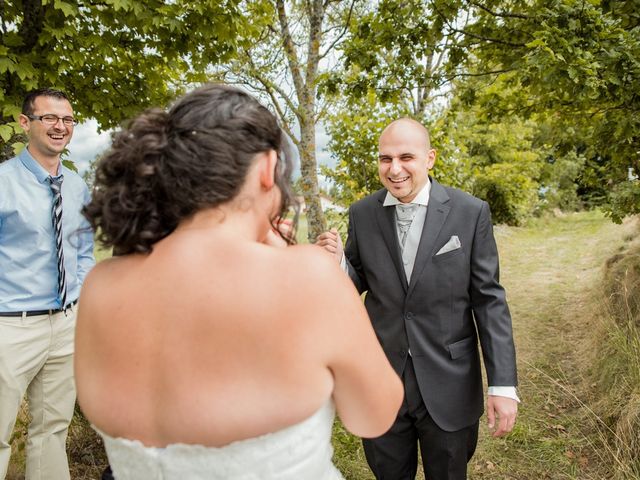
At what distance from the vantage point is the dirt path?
Answer: 12.8 ft

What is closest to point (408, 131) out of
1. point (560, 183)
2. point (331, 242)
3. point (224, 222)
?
point (331, 242)

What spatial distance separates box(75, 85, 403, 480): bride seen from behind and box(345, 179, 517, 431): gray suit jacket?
4.34ft

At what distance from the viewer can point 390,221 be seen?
8.75 ft

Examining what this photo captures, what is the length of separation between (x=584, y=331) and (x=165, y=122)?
6822mm

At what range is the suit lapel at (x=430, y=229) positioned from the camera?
8.23ft

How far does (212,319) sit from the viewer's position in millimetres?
1059

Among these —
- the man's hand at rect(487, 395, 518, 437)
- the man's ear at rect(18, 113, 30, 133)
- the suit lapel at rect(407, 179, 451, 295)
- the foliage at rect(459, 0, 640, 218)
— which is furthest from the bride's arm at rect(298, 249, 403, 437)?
the foliage at rect(459, 0, 640, 218)

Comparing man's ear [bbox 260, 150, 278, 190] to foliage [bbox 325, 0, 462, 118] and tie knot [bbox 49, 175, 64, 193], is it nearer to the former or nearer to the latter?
tie knot [bbox 49, 175, 64, 193]

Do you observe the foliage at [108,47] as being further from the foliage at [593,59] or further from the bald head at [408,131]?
the foliage at [593,59]

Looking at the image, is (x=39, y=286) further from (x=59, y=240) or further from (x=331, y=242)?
(x=331, y=242)

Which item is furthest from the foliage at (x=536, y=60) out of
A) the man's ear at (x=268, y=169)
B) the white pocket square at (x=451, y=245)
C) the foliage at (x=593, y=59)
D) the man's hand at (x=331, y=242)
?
the man's ear at (x=268, y=169)

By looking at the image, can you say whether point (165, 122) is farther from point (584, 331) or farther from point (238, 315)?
point (584, 331)

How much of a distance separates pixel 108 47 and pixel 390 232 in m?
3.55

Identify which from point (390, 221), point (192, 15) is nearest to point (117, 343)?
point (390, 221)
